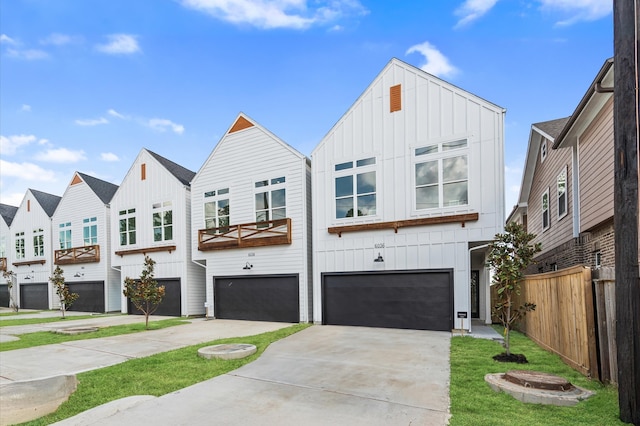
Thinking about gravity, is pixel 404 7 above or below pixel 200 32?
below

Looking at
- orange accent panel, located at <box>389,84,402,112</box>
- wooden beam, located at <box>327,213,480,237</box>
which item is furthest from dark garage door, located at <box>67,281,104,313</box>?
orange accent panel, located at <box>389,84,402,112</box>

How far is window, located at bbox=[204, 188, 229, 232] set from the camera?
606 inches

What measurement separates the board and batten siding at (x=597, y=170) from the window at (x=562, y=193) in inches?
59.4

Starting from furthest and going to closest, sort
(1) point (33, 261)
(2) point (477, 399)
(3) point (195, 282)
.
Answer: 1. (1) point (33, 261)
2. (3) point (195, 282)
3. (2) point (477, 399)

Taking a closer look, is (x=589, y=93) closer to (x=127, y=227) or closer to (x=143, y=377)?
(x=143, y=377)

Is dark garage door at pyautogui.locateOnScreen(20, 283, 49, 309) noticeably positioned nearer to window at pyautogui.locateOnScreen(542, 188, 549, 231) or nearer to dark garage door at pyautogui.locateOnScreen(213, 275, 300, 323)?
dark garage door at pyautogui.locateOnScreen(213, 275, 300, 323)

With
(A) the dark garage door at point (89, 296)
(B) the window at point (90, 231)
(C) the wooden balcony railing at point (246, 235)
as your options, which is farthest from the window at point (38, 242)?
(C) the wooden balcony railing at point (246, 235)

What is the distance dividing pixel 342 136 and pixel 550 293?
27.4ft

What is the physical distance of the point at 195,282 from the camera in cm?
1716

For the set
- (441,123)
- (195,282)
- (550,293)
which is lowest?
(195,282)

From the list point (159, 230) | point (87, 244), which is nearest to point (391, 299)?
point (159, 230)

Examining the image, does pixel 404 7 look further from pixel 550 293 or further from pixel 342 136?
pixel 550 293

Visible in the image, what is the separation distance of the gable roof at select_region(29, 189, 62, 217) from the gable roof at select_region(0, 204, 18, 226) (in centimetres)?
458

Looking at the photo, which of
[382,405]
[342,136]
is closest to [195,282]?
[342,136]
